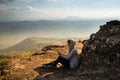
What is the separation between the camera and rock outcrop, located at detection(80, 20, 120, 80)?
17453 mm

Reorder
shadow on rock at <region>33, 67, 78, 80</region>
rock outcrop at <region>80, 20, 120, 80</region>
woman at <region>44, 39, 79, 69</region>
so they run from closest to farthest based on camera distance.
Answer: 1. rock outcrop at <region>80, 20, 120, 80</region>
2. shadow on rock at <region>33, 67, 78, 80</region>
3. woman at <region>44, 39, 79, 69</region>

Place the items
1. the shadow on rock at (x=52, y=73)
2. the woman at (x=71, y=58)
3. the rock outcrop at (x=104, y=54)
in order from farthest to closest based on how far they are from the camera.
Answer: the woman at (x=71, y=58) → the shadow on rock at (x=52, y=73) → the rock outcrop at (x=104, y=54)

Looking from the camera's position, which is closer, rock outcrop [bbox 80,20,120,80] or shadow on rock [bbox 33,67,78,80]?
rock outcrop [bbox 80,20,120,80]

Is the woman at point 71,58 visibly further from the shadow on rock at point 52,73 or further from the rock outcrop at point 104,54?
the rock outcrop at point 104,54

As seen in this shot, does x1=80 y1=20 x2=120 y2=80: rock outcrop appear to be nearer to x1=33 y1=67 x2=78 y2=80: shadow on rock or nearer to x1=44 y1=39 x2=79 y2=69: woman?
x1=44 y1=39 x2=79 y2=69: woman

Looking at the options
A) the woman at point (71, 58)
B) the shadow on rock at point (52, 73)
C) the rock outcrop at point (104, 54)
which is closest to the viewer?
the rock outcrop at point (104, 54)

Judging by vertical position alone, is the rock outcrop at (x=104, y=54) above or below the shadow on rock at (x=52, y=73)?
above

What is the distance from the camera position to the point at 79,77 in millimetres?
17844

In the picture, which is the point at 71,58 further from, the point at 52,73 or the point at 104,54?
the point at 104,54

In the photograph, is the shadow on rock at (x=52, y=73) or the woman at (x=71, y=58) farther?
the woman at (x=71, y=58)

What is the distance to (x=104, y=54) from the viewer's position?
749 inches

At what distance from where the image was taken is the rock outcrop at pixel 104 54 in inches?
687

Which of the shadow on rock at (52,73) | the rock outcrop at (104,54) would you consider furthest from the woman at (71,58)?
the rock outcrop at (104,54)

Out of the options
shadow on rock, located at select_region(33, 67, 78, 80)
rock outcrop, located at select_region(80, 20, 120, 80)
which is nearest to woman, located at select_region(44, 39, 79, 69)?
shadow on rock, located at select_region(33, 67, 78, 80)
